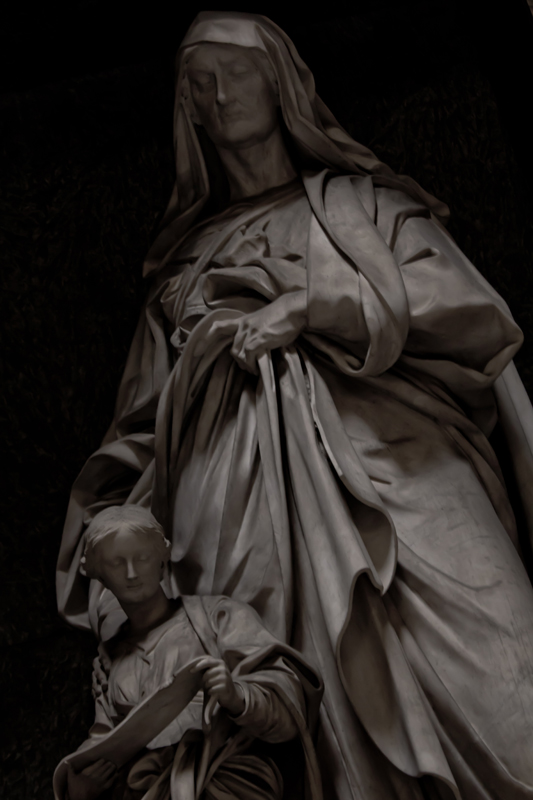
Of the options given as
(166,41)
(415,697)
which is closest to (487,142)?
(166,41)

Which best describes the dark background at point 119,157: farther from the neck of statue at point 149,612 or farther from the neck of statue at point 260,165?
the neck of statue at point 149,612

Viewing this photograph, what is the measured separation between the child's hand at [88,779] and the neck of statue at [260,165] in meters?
1.64

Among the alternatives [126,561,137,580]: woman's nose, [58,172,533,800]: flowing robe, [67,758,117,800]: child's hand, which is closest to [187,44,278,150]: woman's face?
[58,172,533,800]: flowing robe

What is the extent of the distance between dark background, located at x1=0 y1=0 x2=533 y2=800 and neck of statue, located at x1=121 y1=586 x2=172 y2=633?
3.08 ft

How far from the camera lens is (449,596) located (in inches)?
96.0

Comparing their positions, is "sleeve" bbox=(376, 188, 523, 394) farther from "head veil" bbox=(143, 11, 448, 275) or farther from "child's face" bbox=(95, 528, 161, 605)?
"child's face" bbox=(95, 528, 161, 605)

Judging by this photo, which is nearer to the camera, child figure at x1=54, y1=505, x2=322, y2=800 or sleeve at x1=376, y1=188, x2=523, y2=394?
child figure at x1=54, y1=505, x2=322, y2=800

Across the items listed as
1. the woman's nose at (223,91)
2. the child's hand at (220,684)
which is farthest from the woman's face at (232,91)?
the child's hand at (220,684)

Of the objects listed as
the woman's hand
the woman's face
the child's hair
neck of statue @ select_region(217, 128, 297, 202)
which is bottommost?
the child's hair

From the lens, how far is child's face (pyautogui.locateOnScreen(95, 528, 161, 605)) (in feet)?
8.19

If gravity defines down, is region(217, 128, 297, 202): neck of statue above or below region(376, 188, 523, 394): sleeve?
above

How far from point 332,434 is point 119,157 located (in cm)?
179

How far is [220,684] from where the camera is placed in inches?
83.9

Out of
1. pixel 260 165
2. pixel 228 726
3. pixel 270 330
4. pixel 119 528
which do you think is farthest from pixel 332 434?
pixel 260 165
